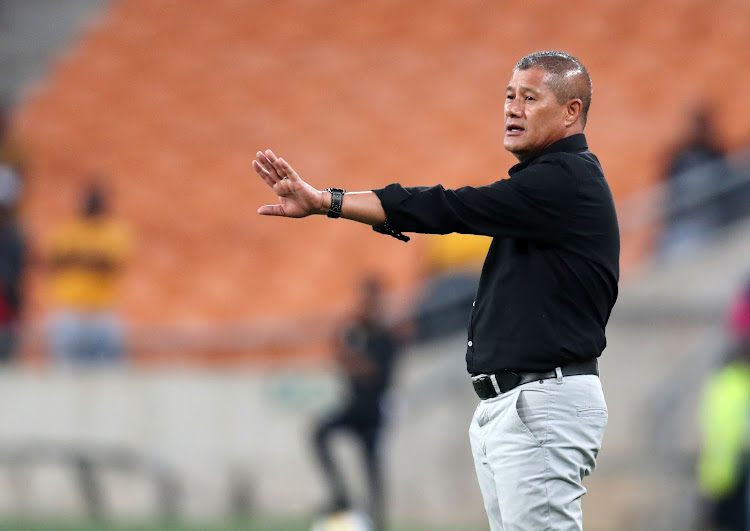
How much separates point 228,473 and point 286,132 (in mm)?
5601

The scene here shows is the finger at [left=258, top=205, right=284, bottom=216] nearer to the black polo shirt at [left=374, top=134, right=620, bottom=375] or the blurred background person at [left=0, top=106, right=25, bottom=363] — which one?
the black polo shirt at [left=374, top=134, right=620, bottom=375]

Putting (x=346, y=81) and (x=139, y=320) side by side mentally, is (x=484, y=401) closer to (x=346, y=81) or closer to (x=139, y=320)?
(x=139, y=320)

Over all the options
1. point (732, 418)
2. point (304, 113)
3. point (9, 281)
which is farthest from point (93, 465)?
point (304, 113)

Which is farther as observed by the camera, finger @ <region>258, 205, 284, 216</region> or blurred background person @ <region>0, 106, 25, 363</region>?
blurred background person @ <region>0, 106, 25, 363</region>

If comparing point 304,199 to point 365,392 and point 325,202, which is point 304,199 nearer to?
point 325,202

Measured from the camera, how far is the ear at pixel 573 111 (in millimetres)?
4289

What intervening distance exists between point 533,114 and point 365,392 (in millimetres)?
5958

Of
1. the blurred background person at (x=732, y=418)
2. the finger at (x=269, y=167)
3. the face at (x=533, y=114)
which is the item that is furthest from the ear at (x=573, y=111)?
the blurred background person at (x=732, y=418)

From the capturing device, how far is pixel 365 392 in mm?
10000

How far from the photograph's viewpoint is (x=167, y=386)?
12.0m

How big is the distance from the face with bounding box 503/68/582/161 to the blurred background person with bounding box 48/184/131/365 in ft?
24.6

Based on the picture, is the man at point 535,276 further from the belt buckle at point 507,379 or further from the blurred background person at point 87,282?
the blurred background person at point 87,282

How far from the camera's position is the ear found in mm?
4289

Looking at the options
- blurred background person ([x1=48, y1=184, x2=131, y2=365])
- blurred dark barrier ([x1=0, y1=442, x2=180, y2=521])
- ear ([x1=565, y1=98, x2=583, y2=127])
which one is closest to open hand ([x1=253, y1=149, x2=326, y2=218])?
ear ([x1=565, y1=98, x2=583, y2=127])
